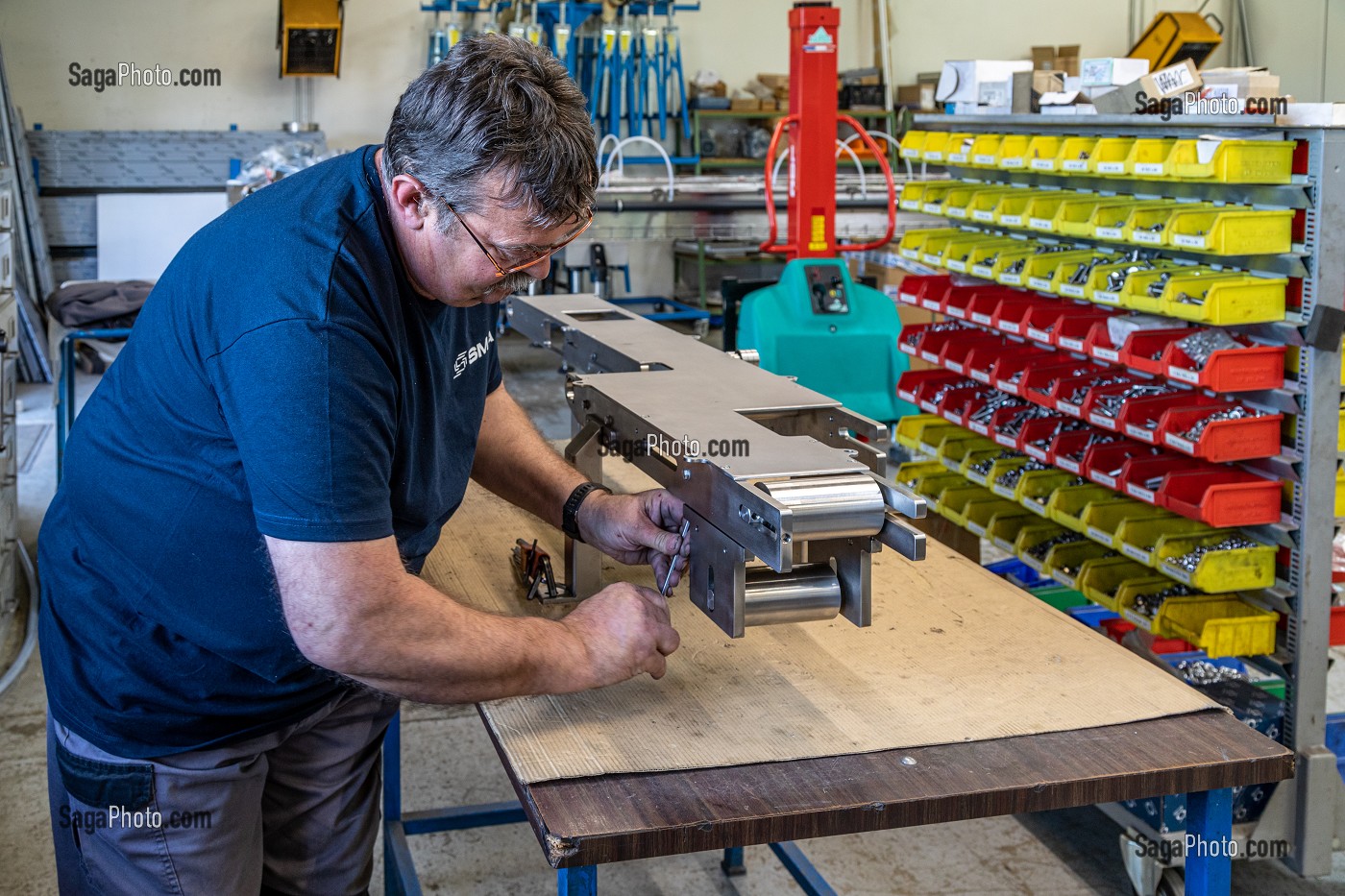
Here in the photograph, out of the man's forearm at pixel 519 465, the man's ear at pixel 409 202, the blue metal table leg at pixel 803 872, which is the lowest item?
the blue metal table leg at pixel 803 872

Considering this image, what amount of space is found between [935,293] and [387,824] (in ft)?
6.81

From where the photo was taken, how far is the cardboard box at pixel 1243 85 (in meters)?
2.57

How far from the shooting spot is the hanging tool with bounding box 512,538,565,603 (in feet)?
5.86

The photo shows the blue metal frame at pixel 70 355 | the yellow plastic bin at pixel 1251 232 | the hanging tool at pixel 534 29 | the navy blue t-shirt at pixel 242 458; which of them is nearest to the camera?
the navy blue t-shirt at pixel 242 458

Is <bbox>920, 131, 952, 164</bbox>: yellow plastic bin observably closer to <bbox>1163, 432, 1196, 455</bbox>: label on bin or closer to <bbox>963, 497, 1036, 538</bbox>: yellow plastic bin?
<bbox>963, 497, 1036, 538</bbox>: yellow plastic bin

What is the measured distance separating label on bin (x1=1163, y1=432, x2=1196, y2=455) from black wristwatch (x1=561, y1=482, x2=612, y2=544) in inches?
53.4

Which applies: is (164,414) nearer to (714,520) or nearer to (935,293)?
(714,520)

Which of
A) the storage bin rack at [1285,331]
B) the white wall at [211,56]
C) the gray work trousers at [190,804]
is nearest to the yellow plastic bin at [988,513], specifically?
the storage bin rack at [1285,331]

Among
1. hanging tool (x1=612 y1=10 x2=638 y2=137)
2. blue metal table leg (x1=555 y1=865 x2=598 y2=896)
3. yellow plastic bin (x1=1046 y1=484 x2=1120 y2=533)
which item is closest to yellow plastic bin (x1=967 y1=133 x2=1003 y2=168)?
yellow plastic bin (x1=1046 y1=484 x2=1120 y2=533)

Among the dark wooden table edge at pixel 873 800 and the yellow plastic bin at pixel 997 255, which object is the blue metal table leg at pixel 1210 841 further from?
the yellow plastic bin at pixel 997 255

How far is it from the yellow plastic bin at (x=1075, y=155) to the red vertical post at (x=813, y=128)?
1450 millimetres

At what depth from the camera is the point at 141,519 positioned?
1288 millimetres

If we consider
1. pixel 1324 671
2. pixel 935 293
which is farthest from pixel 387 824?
pixel 935 293

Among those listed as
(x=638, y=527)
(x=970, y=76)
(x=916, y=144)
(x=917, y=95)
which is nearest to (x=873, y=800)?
(x=638, y=527)
